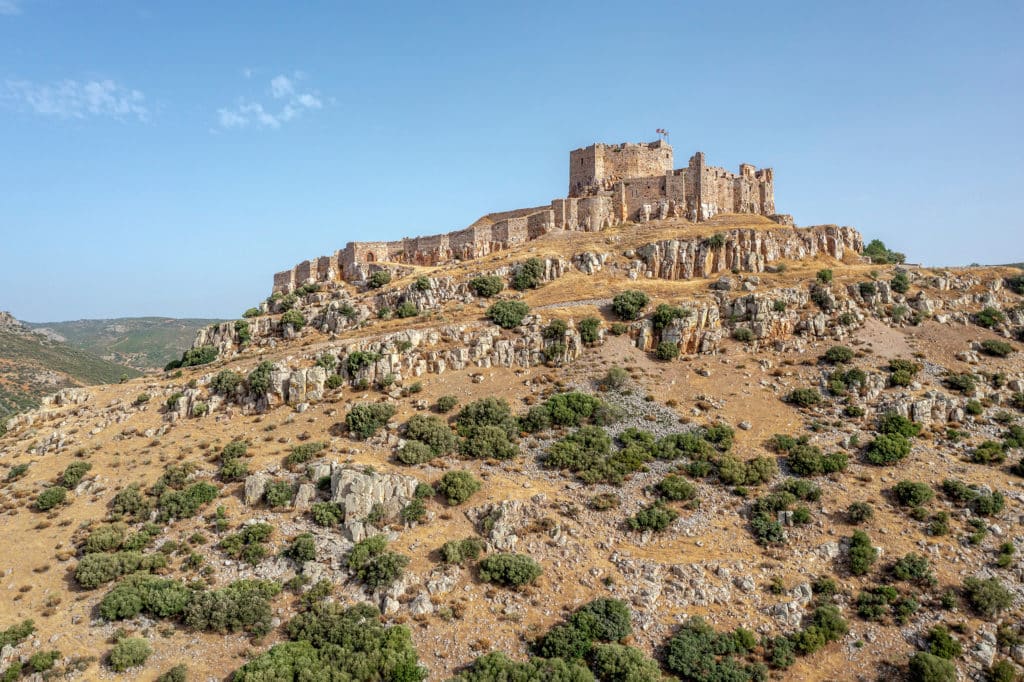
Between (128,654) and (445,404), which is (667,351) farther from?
(128,654)

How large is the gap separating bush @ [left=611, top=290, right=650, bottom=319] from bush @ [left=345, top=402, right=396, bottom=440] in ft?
66.0

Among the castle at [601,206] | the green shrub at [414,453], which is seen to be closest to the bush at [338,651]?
the green shrub at [414,453]

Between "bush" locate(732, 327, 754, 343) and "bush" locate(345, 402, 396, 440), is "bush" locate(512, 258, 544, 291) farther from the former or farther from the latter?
"bush" locate(345, 402, 396, 440)

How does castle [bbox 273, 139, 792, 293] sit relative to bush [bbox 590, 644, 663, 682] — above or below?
above

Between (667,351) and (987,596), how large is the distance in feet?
75.5

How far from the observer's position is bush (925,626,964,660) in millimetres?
24703

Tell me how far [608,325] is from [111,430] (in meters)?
36.4

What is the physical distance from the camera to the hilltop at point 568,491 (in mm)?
25422

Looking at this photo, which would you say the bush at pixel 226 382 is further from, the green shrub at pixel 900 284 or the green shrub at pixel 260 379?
the green shrub at pixel 900 284

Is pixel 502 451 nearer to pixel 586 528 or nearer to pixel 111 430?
pixel 586 528

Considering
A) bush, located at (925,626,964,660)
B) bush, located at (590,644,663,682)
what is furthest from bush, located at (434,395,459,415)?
bush, located at (925,626,964,660)

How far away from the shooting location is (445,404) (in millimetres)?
40281

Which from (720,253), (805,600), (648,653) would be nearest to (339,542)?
(648,653)

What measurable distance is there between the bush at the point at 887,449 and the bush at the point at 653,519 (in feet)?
39.8
